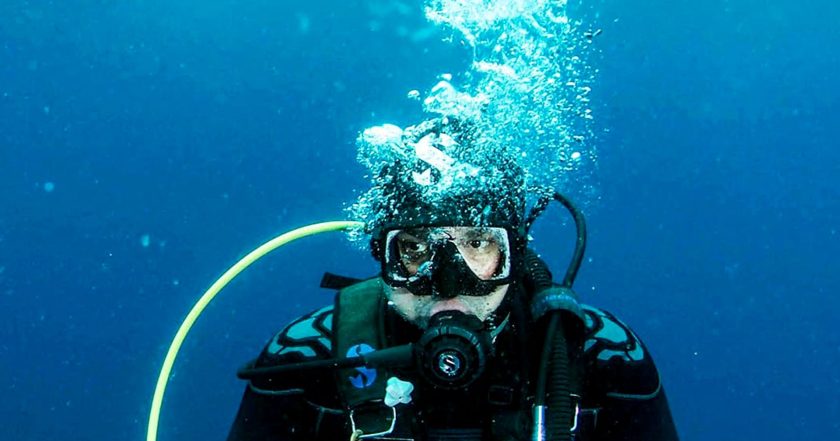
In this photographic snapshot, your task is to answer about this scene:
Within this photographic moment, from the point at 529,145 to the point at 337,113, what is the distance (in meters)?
24.3

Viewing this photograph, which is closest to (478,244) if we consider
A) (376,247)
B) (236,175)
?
(376,247)

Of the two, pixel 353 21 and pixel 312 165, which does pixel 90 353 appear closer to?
pixel 312 165

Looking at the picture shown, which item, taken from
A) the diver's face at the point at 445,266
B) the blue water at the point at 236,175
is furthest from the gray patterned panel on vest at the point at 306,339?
the blue water at the point at 236,175

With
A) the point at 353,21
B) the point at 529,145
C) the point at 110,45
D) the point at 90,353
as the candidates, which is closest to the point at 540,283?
the point at 529,145

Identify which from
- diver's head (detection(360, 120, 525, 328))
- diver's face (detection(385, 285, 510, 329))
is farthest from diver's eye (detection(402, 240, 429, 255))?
diver's face (detection(385, 285, 510, 329))

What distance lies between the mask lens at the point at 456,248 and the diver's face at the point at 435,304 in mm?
67

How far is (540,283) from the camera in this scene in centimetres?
267

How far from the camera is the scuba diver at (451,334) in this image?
8.00 ft

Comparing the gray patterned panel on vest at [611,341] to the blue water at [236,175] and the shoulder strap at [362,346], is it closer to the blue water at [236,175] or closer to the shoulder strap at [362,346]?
the shoulder strap at [362,346]

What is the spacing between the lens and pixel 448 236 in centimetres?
265

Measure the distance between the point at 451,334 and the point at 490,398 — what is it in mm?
391

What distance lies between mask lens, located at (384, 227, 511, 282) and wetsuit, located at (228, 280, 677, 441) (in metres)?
0.22

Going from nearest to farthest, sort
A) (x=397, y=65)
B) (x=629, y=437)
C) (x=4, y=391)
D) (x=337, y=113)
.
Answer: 1. (x=629, y=437)
2. (x=4, y=391)
3. (x=397, y=65)
4. (x=337, y=113)

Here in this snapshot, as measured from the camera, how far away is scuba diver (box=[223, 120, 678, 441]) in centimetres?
244
